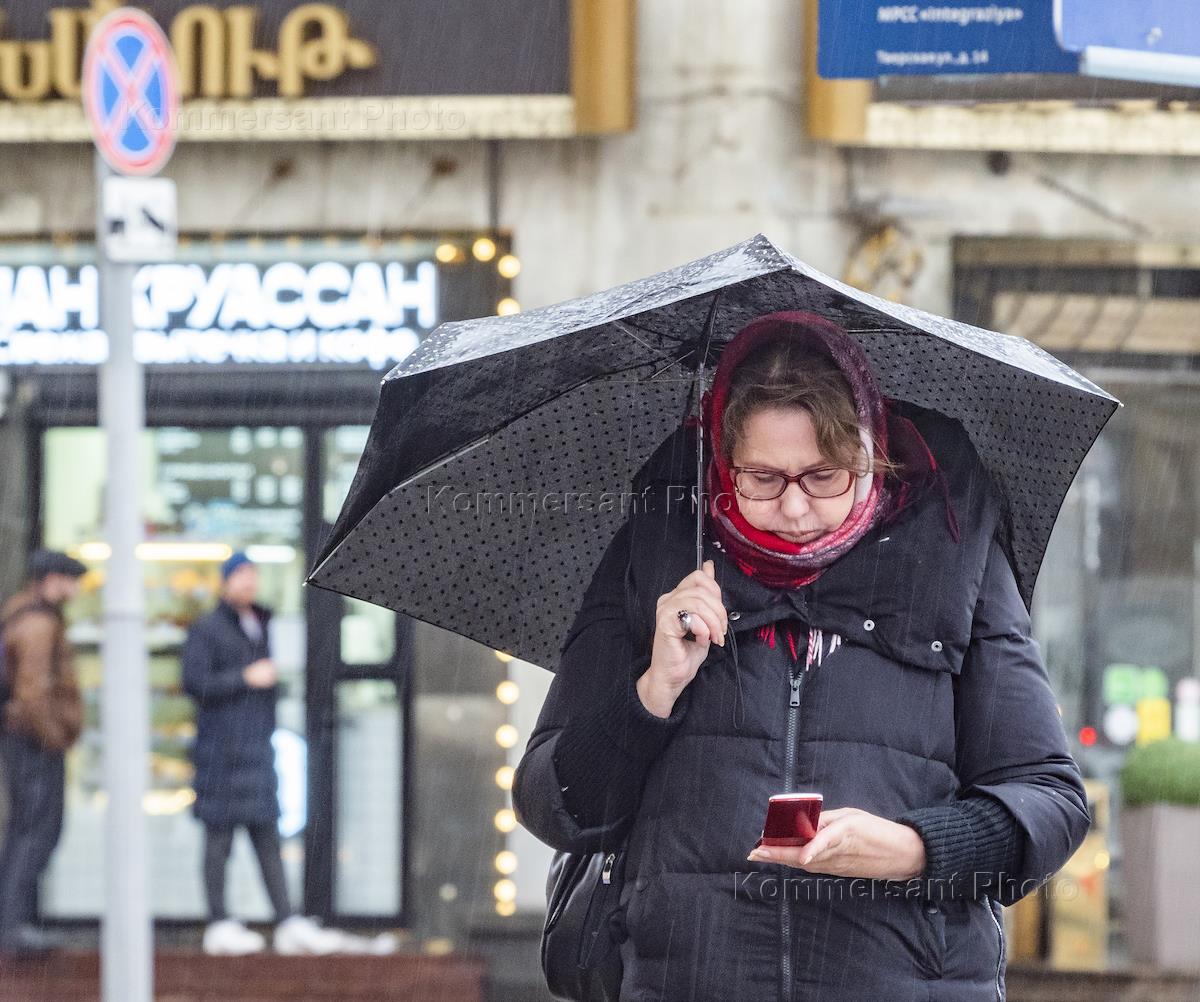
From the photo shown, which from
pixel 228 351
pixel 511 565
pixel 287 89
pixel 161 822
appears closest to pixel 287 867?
pixel 161 822

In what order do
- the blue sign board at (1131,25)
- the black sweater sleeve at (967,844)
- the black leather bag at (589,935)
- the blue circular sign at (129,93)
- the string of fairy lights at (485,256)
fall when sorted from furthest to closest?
1. the string of fairy lights at (485,256)
2. the blue circular sign at (129,93)
3. the blue sign board at (1131,25)
4. the black leather bag at (589,935)
5. the black sweater sleeve at (967,844)

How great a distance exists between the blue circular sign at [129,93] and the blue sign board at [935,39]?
3.03 m

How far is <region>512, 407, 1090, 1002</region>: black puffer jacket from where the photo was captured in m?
2.48

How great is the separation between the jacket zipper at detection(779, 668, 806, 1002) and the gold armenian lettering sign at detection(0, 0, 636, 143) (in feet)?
21.7

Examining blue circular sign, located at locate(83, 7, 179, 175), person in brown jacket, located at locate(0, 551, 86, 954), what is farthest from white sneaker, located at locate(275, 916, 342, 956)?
blue circular sign, located at locate(83, 7, 179, 175)

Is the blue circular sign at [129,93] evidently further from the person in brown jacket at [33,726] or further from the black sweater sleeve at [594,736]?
the black sweater sleeve at [594,736]

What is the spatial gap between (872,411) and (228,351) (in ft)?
23.1

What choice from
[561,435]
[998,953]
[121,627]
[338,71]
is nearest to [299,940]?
[121,627]

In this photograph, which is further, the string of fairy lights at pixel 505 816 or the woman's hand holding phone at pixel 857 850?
the string of fairy lights at pixel 505 816

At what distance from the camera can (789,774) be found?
2.50m

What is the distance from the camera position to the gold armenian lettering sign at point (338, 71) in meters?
8.90

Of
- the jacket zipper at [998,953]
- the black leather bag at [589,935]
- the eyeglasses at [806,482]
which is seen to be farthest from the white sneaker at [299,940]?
the eyeglasses at [806,482]

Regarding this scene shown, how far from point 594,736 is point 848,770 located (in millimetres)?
381

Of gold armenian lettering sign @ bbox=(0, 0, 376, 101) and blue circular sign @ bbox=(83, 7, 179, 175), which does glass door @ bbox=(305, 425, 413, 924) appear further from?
blue circular sign @ bbox=(83, 7, 179, 175)
